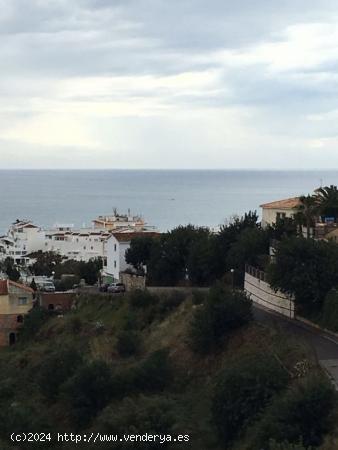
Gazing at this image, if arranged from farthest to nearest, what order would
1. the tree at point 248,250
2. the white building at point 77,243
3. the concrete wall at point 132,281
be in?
1. the white building at point 77,243
2. the concrete wall at point 132,281
3. the tree at point 248,250

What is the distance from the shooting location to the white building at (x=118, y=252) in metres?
49.4

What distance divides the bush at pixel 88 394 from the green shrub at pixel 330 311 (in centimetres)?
835

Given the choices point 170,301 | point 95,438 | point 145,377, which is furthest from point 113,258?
point 95,438

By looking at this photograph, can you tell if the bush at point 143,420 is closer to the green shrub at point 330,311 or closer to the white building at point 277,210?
the green shrub at point 330,311

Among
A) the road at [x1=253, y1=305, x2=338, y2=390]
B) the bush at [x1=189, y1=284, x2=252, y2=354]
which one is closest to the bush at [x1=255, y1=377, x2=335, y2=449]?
the road at [x1=253, y1=305, x2=338, y2=390]

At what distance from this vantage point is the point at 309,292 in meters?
28.9

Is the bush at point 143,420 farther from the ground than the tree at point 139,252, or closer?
closer

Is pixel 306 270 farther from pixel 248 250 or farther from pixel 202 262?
pixel 202 262

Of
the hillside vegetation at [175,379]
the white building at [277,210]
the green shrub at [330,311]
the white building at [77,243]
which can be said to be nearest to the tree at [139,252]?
the white building at [277,210]

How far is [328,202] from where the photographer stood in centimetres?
4028

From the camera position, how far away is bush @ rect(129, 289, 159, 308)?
35562 mm

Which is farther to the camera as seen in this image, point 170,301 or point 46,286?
point 46,286

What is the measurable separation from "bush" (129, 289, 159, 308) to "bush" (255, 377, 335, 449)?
17.7 m

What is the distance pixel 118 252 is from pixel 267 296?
1804 centimetres
